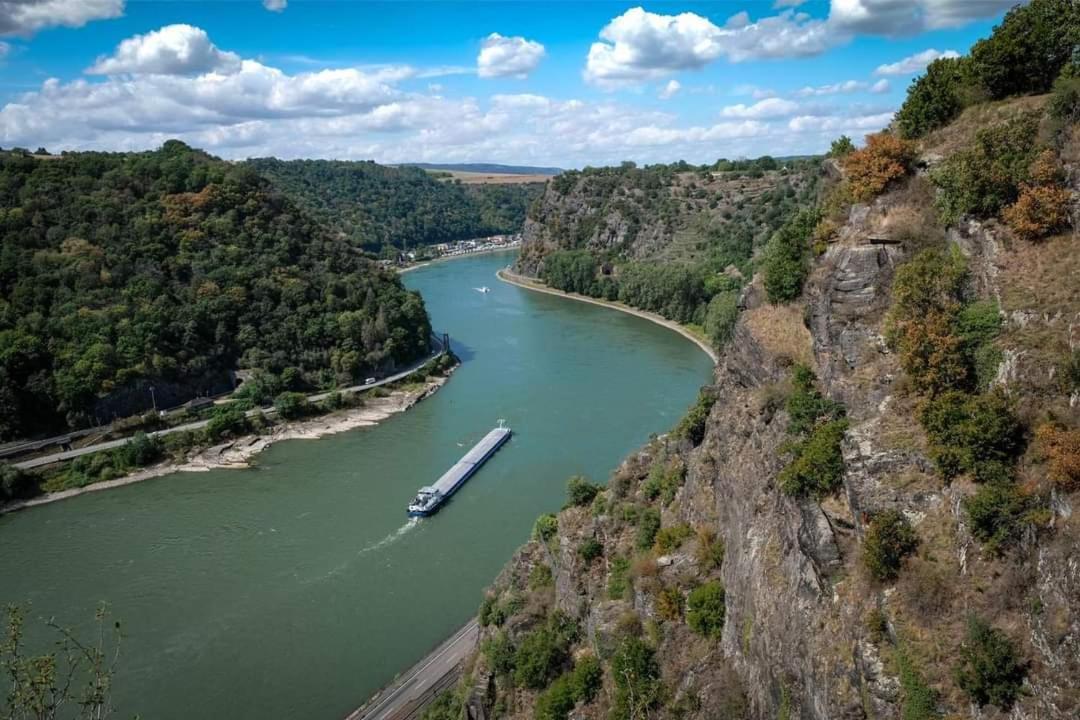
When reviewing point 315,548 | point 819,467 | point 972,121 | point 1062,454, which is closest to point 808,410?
point 819,467

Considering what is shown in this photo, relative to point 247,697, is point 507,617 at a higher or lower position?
higher

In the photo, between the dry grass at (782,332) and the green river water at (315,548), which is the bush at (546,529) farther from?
the dry grass at (782,332)

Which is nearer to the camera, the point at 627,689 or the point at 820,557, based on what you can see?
the point at 820,557

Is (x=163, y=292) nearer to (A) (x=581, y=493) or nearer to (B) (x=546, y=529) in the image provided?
(B) (x=546, y=529)

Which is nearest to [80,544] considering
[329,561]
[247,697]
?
[329,561]

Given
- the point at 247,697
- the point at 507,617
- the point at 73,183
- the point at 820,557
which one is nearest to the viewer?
the point at 820,557

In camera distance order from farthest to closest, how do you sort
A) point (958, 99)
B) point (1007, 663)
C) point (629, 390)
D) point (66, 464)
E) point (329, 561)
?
1. point (629, 390)
2. point (66, 464)
3. point (329, 561)
4. point (958, 99)
5. point (1007, 663)

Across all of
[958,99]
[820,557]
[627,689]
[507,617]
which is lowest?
[507,617]

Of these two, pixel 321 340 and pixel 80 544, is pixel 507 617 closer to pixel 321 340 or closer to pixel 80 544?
pixel 80 544
